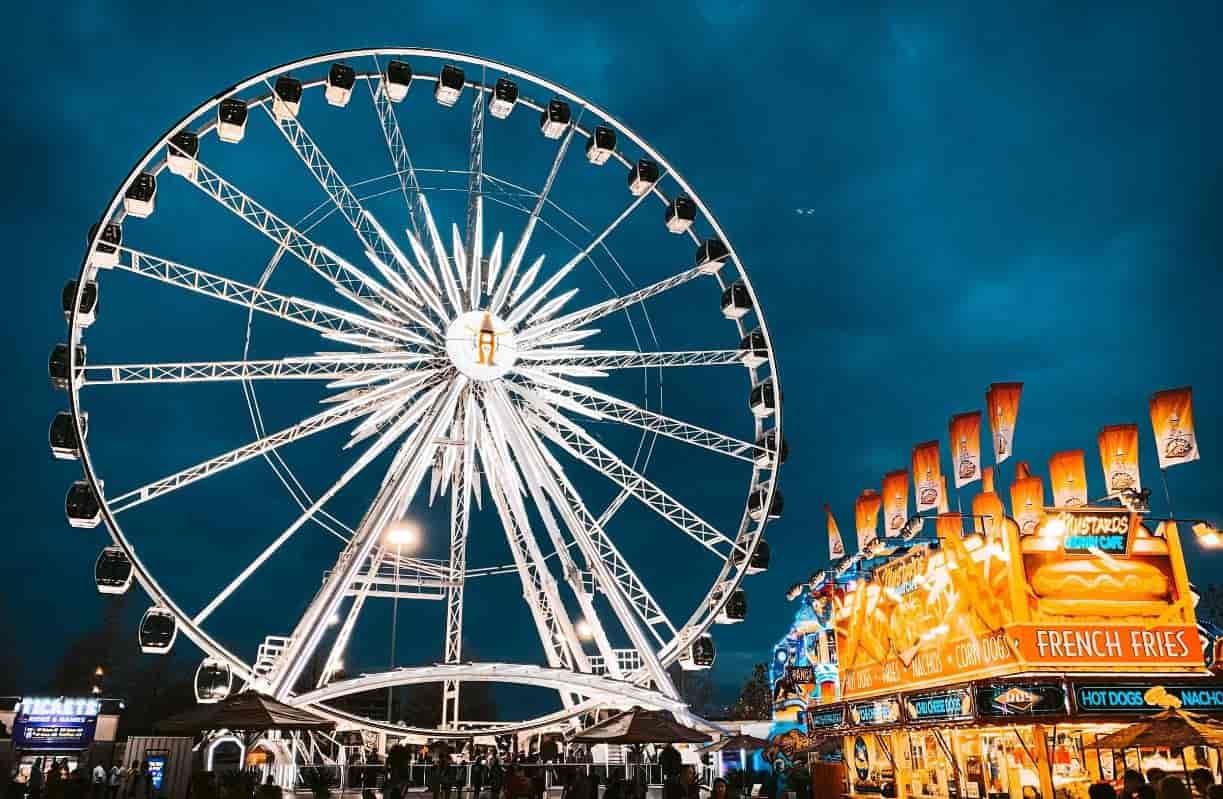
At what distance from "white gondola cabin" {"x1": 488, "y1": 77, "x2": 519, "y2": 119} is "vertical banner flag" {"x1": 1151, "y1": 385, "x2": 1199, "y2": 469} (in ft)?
56.5

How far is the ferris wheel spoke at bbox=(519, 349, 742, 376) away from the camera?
2261 cm

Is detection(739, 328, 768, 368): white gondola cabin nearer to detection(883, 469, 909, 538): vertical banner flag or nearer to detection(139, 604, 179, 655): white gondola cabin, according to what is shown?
detection(883, 469, 909, 538): vertical banner flag

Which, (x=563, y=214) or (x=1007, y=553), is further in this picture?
(x=563, y=214)

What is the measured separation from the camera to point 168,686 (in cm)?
6316

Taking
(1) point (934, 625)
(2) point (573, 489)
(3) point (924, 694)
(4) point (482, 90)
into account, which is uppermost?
(4) point (482, 90)

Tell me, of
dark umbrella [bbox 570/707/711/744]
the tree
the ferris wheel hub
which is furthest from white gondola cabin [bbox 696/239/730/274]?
the tree

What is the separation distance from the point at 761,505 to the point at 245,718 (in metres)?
14.7

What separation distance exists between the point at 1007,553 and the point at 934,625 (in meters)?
3.61

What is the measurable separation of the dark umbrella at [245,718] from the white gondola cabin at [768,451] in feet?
44.5

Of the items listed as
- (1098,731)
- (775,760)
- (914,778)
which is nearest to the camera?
(1098,731)

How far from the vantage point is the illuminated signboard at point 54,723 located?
33.0 metres

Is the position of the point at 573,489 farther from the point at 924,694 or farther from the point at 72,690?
the point at 72,690

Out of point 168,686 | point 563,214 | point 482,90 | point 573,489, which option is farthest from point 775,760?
point 168,686

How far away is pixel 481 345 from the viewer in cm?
2256
